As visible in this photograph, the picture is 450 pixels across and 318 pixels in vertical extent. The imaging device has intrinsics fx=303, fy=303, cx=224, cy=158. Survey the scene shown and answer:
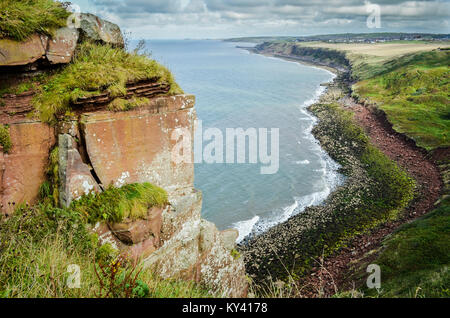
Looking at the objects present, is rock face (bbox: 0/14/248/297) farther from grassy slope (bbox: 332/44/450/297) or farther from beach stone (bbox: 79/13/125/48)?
grassy slope (bbox: 332/44/450/297)

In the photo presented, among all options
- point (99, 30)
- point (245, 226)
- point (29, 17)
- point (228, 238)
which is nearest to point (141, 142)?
point (99, 30)

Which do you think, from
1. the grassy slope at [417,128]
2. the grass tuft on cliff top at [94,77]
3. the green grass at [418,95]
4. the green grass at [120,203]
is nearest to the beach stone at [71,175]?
the green grass at [120,203]

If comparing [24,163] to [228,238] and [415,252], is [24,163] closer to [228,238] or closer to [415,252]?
[228,238]

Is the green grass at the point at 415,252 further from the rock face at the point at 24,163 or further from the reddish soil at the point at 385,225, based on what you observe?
the rock face at the point at 24,163

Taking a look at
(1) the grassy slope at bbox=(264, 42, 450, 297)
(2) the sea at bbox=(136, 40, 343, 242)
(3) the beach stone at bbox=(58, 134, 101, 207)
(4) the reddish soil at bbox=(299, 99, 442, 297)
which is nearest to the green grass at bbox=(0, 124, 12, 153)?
(3) the beach stone at bbox=(58, 134, 101, 207)

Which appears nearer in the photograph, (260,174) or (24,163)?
(24,163)
